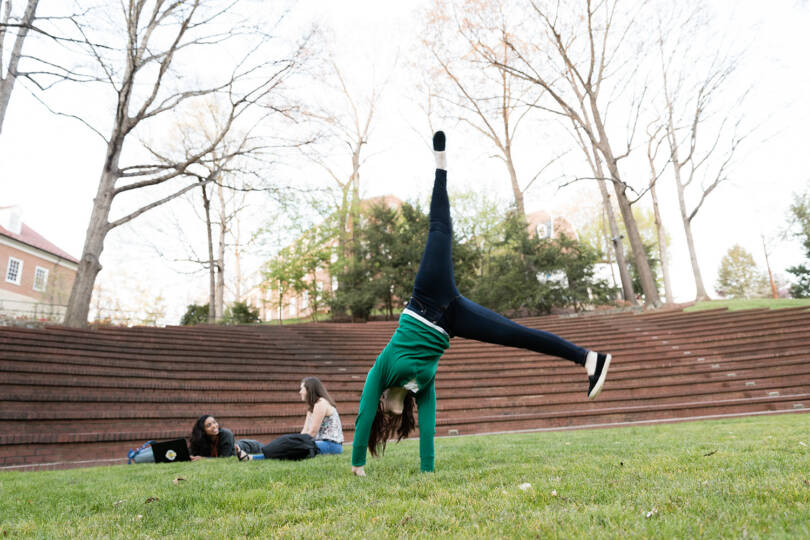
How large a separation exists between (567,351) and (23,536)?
10.8 feet

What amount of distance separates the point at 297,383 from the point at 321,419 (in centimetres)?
460

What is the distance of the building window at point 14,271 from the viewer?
30359 millimetres

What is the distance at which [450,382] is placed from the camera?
430 inches

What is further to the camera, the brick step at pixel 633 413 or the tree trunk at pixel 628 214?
the tree trunk at pixel 628 214

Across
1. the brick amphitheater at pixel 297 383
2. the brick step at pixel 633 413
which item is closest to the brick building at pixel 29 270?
the brick amphitheater at pixel 297 383

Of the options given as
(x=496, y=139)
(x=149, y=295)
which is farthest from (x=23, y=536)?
(x=149, y=295)

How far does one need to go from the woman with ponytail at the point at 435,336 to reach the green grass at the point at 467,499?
1.75ft

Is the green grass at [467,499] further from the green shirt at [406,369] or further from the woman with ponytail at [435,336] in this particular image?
the woman with ponytail at [435,336]

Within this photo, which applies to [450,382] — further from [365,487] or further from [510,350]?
[365,487]

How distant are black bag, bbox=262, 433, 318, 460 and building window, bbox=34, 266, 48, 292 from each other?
35261 mm

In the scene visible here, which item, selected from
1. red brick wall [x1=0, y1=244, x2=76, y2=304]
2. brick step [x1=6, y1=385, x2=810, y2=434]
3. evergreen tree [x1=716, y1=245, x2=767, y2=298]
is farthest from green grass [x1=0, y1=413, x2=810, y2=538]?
evergreen tree [x1=716, y1=245, x2=767, y2=298]

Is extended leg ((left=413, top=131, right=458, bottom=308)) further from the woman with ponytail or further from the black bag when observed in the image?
the black bag

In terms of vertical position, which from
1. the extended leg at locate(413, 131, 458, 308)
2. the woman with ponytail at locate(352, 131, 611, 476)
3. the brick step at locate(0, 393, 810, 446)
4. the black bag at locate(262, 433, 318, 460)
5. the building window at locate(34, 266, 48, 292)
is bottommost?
the brick step at locate(0, 393, 810, 446)

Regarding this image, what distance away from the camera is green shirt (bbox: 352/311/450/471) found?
358 centimetres
